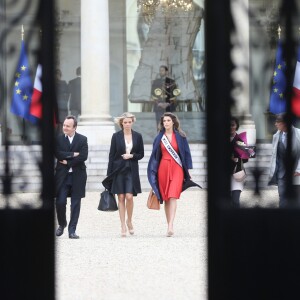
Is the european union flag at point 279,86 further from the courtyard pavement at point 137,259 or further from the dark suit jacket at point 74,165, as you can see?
the dark suit jacket at point 74,165

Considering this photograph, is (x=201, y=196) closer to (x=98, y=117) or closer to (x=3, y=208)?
(x=98, y=117)

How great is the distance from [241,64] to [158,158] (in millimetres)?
9597

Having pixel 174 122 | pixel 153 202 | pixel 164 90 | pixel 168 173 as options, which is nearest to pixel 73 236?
pixel 153 202

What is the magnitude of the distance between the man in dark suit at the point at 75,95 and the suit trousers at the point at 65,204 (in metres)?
20.0

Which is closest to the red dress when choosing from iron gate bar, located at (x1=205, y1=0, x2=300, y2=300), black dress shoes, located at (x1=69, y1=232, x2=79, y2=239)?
black dress shoes, located at (x1=69, y1=232, x2=79, y2=239)

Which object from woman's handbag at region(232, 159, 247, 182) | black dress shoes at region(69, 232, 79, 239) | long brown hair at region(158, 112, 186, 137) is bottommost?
black dress shoes at region(69, 232, 79, 239)

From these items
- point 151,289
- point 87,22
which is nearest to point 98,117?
point 87,22

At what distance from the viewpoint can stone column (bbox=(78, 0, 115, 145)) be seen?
30.7m

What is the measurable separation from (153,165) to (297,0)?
31.4 feet

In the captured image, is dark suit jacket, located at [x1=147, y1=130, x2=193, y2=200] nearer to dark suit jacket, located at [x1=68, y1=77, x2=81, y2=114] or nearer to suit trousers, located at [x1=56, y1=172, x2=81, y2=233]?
suit trousers, located at [x1=56, y1=172, x2=81, y2=233]

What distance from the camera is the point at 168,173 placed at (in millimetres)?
15180

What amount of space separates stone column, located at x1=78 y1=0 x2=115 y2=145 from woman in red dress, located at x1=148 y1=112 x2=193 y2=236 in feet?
51.2

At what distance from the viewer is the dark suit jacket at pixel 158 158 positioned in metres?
15.1

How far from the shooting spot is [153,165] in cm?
1522
